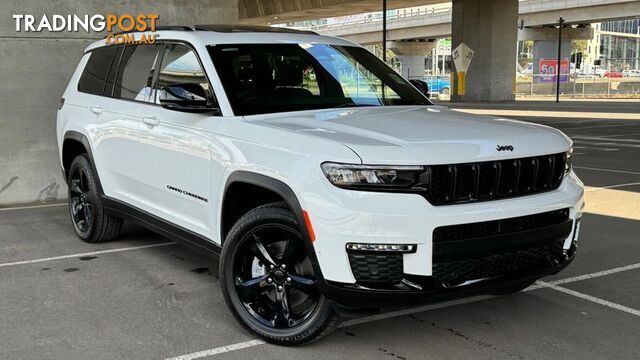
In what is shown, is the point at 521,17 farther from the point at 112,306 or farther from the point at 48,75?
the point at 112,306

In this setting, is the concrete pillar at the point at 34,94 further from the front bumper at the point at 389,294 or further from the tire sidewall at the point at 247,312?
the front bumper at the point at 389,294

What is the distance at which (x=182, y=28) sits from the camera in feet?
17.7

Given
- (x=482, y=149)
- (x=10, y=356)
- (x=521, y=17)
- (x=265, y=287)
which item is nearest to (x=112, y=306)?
(x=10, y=356)

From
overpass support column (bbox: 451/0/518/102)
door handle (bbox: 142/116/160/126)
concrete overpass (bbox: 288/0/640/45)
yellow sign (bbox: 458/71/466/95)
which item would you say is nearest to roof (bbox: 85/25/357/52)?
door handle (bbox: 142/116/160/126)

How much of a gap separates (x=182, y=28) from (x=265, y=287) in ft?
7.96

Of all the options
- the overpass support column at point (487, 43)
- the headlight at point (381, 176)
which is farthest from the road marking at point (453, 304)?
the overpass support column at point (487, 43)

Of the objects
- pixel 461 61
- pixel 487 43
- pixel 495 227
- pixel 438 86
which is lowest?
pixel 495 227

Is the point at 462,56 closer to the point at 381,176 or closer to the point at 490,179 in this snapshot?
the point at 490,179

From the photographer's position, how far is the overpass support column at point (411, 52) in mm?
73438

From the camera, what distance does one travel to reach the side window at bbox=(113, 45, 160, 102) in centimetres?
548

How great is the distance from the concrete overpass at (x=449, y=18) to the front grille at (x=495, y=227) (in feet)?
159

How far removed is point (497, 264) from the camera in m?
3.68

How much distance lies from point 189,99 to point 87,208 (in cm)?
265

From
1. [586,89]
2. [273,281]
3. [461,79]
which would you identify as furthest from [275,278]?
[586,89]
